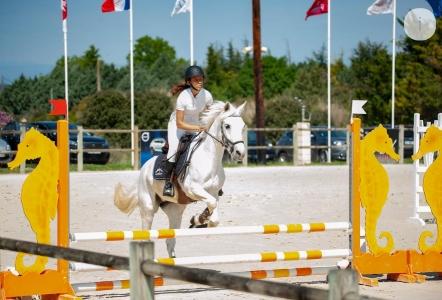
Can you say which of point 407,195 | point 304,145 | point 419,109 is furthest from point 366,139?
point 419,109

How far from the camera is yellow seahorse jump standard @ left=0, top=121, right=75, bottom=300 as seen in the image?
25.4ft

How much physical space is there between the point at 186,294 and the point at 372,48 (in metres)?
55.6

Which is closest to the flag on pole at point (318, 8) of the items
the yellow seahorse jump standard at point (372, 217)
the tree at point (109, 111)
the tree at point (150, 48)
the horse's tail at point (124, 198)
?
the tree at point (109, 111)

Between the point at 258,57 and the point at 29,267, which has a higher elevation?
the point at 258,57

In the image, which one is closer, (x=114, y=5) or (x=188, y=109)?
(x=188, y=109)

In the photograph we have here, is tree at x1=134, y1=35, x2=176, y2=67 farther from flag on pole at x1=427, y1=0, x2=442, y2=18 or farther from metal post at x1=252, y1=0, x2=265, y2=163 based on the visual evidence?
flag on pole at x1=427, y1=0, x2=442, y2=18

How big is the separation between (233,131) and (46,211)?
2.52 m

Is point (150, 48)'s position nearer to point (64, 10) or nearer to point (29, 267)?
point (64, 10)

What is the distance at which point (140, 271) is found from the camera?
15.2 ft

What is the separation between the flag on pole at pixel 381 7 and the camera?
34.4 metres

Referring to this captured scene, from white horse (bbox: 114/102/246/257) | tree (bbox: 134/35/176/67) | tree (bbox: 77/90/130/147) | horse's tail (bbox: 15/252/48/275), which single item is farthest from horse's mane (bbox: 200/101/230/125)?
tree (bbox: 134/35/176/67)

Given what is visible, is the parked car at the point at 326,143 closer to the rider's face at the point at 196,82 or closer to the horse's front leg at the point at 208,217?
the rider's face at the point at 196,82

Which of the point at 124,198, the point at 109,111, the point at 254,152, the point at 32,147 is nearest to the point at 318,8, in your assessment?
the point at 254,152

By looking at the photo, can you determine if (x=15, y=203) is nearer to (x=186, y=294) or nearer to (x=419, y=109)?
(x=186, y=294)
